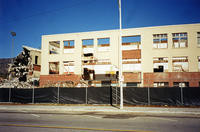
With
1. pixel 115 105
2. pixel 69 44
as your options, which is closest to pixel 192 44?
pixel 115 105

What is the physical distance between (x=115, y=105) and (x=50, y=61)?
72.7 feet

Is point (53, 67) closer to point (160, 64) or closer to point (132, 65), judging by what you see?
point (132, 65)

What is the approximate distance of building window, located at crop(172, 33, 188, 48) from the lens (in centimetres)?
3177

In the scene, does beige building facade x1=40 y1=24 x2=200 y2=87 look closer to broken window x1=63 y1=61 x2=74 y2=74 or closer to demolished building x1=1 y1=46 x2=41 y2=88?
broken window x1=63 y1=61 x2=74 y2=74

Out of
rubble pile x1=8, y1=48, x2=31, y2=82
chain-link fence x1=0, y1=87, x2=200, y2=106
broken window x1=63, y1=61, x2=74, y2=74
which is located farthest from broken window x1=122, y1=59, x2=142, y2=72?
rubble pile x1=8, y1=48, x2=31, y2=82

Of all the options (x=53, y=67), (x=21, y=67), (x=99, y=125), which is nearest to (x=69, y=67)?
(x=53, y=67)

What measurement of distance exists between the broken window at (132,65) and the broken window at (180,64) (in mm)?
5810

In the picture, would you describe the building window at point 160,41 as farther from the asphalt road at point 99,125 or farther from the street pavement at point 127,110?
the asphalt road at point 99,125

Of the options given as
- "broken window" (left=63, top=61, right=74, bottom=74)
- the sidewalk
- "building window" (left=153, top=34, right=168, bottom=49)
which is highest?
"building window" (left=153, top=34, right=168, bottom=49)

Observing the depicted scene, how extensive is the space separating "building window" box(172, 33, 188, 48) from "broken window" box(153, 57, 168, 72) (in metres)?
3.10

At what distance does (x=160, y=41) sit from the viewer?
32.6 m

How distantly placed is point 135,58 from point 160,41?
5294 millimetres

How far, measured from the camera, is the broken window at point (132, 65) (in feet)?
108

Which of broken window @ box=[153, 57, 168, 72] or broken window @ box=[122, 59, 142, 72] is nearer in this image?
broken window @ box=[153, 57, 168, 72]
